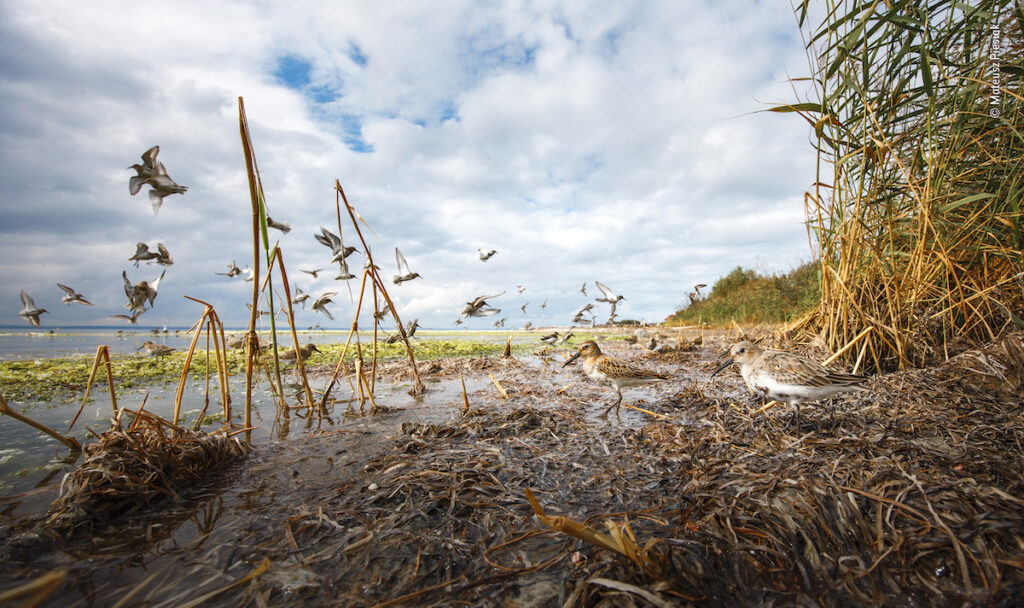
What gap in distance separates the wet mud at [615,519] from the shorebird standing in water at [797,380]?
0.23m

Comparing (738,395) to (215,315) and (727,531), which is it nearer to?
(727,531)

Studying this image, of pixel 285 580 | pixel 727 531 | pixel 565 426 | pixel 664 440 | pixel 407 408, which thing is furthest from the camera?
pixel 407 408

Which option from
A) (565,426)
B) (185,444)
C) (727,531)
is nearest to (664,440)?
(565,426)

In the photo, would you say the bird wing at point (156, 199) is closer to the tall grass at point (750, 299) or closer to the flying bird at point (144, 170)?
the flying bird at point (144, 170)

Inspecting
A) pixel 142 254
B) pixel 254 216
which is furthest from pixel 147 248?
pixel 254 216

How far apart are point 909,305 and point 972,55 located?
3.04 metres

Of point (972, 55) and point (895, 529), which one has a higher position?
point (972, 55)

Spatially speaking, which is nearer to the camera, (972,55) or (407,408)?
(972,55)

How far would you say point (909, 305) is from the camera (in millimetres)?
4586

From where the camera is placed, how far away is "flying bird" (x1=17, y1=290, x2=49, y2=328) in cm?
780

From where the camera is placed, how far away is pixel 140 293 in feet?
15.8

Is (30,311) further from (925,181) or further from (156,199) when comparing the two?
(925,181)

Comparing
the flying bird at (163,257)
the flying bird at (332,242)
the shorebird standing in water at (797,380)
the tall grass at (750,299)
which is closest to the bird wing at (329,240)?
the flying bird at (332,242)

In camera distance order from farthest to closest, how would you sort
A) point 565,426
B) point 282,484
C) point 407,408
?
point 407,408, point 565,426, point 282,484
